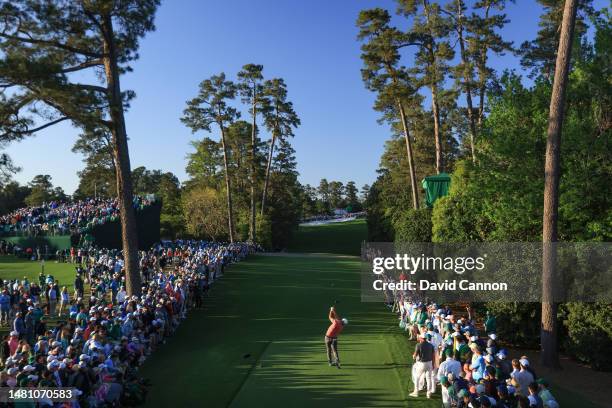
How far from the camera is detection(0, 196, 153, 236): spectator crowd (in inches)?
1272

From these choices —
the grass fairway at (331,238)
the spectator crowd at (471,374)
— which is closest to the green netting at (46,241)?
the spectator crowd at (471,374)

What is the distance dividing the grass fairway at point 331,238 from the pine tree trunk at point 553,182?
45852 millimetres

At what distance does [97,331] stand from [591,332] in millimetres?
12868

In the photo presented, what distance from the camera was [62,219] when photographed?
112 feet

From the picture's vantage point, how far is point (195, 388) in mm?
10953

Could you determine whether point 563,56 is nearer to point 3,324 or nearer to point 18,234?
point 3,324

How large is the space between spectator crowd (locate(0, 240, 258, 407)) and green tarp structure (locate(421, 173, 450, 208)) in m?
13.2

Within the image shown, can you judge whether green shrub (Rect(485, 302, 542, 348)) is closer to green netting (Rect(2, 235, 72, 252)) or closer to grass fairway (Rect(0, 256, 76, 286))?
grass fairway (Rect(0, 256, 76, 286))

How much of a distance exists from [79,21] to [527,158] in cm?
1528

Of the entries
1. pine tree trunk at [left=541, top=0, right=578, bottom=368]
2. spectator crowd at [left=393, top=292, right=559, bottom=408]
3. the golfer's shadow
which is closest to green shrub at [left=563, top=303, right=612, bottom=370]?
pine tree trunk at [left=541, top=0, right=578, bottom=368]

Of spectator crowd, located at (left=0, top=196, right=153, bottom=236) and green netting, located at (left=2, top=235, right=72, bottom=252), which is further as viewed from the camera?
spectator crowd, located at (left=0, top=196, right=153, bottom=236)

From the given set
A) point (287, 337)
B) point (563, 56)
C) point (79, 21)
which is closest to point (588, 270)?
point (563, 56)

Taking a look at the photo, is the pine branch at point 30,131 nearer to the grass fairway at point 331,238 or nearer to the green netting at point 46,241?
the green netting at point 46,241

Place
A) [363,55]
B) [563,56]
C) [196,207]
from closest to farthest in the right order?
1. [563,56]
2. [363,55]
3. [196,207]
